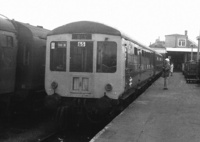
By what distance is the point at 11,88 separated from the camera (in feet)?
28.9

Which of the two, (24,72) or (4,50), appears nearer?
(4,50)

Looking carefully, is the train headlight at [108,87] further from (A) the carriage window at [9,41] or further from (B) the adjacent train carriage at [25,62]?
(A) the carriage window at [9,41]

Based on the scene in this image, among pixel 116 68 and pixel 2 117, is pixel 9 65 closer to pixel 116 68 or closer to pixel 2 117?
pixel 2 117

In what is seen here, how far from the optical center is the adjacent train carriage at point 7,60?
328 inches

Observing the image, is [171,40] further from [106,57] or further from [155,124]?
[155,124]

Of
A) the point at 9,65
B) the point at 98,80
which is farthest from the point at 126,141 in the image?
the point at 9,65

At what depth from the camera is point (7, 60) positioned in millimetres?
8555

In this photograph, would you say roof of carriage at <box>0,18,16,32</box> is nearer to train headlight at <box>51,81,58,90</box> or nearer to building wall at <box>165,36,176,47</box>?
train headlight at <box>51,81,58,90</box>

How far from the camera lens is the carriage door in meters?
8.07

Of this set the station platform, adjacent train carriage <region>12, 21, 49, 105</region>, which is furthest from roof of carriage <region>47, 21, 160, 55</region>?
the station platform

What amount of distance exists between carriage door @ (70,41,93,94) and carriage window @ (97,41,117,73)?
220 mm

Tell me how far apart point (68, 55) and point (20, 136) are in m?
2.56

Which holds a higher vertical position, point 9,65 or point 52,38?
point 52,38

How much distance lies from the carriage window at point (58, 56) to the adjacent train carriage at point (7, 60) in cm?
128
